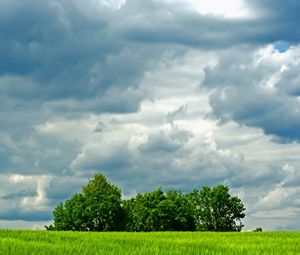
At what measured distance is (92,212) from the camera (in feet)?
319

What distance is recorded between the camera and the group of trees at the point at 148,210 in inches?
3841

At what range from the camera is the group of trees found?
97.6m

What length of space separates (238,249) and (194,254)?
200 inches

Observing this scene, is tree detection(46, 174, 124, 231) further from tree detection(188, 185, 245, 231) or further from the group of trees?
tree detection(188, 185, 245, 231)

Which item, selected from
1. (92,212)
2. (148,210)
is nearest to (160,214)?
(148,210)

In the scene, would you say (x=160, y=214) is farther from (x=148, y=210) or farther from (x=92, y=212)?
(x=92, y=212)

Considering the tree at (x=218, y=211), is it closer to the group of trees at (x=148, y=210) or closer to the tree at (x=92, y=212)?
the group of trees at (x=148, y=210)

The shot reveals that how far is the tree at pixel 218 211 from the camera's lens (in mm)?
105188

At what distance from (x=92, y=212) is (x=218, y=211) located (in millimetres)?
23424

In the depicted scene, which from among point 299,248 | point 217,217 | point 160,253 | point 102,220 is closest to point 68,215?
point 102,220

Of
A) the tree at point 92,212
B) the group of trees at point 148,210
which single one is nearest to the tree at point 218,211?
the group of trees at point 148,210

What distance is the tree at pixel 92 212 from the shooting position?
9675 cm

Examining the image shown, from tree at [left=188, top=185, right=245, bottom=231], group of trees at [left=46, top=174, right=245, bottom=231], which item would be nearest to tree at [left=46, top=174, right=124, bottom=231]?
group of trees at [left=46, top=174, right=245, bottom=231]

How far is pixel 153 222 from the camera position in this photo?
9925cm
